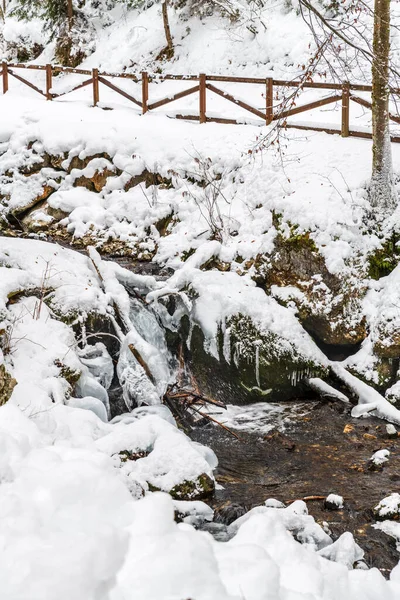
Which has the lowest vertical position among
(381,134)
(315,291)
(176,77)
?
(315,291)

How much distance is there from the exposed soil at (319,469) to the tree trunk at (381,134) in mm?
3414

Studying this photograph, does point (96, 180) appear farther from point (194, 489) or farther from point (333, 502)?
point (333, 502)

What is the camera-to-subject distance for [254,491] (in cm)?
661

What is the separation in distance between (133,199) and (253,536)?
9.28 metres

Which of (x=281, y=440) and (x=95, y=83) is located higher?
(x=95, y=83)

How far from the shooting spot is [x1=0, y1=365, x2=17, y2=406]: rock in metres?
6.40

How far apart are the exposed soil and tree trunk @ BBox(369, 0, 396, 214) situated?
11.2 ft

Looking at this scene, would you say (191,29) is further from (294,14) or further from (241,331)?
(241,331)

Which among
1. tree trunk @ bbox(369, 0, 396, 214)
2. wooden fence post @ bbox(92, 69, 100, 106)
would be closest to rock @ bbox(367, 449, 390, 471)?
tree trunk @ bbox(369, 0, 396, 214)

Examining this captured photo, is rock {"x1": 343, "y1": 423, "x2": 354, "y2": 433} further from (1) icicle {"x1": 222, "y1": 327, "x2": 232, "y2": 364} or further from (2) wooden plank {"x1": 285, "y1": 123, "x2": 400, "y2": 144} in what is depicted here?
(2) wooden plank {"x1": 285, "y1": 123, "x2": 400, "y2": 144}

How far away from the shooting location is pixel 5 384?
6.51m

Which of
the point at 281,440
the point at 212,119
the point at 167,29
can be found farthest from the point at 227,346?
the point at 167,29

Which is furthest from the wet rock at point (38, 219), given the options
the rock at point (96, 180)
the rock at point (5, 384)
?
the rock at point (5, 384)

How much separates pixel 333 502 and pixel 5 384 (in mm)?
A: 3410
